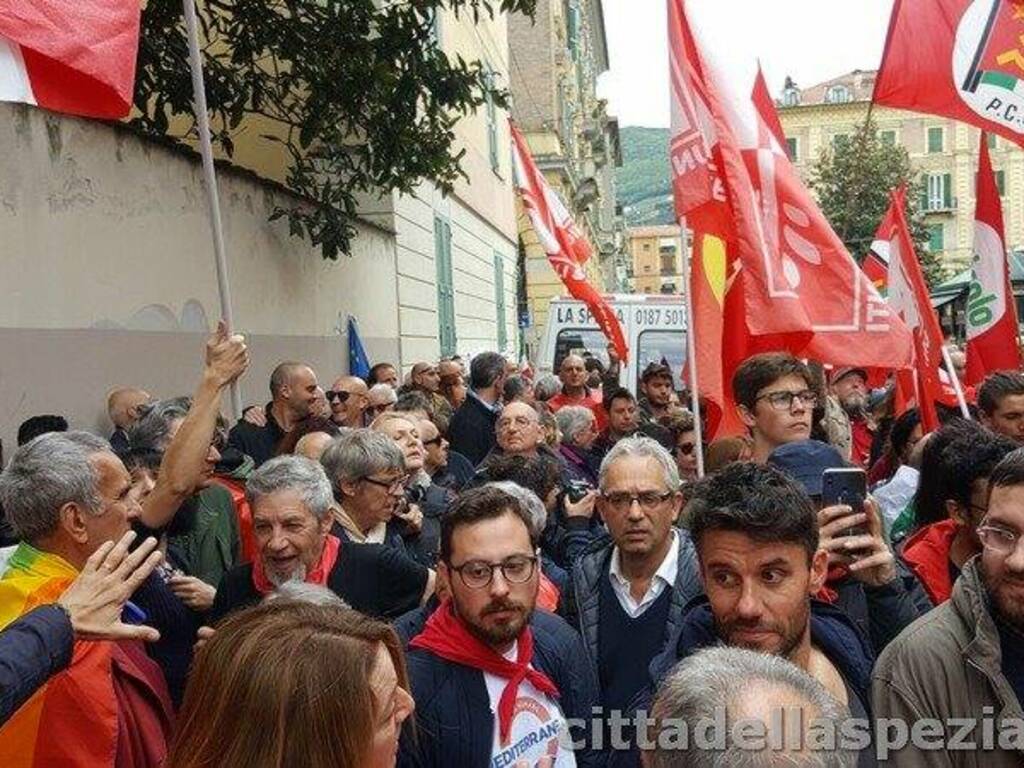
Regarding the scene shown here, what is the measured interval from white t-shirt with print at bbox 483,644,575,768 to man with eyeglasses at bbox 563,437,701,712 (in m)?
0.43

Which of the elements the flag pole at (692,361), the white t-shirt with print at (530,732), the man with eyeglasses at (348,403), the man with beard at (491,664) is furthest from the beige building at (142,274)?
the white t-shirt with print at (530,732)

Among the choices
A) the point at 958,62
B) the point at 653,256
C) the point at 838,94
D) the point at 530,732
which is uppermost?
the point at 838,94

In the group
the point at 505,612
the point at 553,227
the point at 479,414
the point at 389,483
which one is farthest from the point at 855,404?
the point at 505,612

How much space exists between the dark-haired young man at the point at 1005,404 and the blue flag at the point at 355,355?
879 centimetres

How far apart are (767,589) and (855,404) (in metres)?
6.88

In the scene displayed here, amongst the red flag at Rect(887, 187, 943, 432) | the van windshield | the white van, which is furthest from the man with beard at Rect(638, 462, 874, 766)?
the van windshield

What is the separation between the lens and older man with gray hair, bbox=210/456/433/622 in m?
3.54

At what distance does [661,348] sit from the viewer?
42.2 ft

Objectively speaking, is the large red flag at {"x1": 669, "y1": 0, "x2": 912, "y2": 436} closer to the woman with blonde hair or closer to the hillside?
the woman with blonde hair

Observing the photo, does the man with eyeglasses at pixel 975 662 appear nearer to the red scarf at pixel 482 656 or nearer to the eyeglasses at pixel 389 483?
the red scarf at pixel 482 656

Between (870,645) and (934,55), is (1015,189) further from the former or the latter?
(870,645)

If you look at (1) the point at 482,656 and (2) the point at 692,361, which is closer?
(1) the point at 482,656

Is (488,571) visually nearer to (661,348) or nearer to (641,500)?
(641,500)

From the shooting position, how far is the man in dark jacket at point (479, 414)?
790cm
